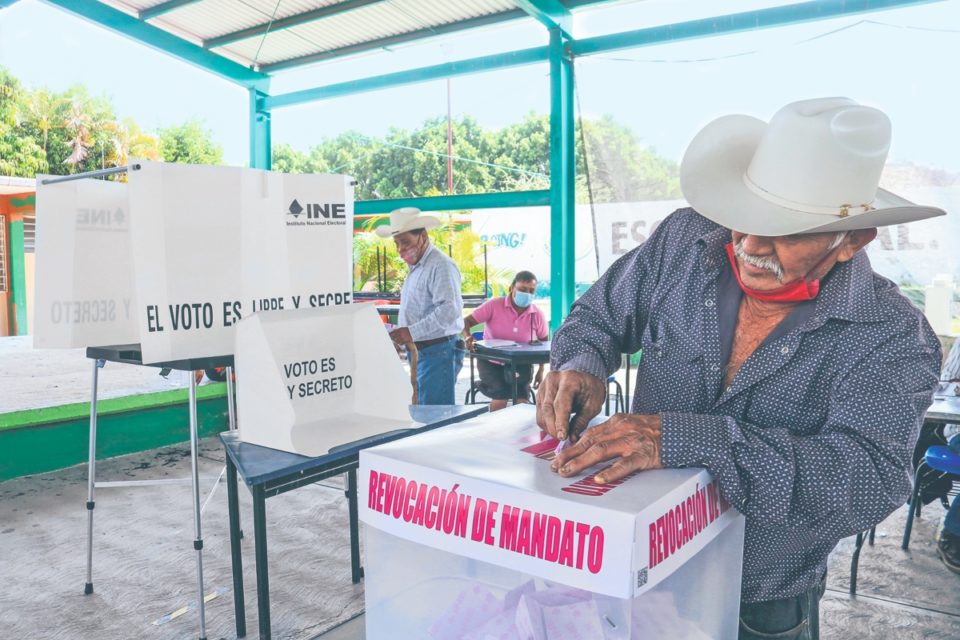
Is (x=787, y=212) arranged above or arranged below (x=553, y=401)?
above

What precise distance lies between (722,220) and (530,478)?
1.74 feet

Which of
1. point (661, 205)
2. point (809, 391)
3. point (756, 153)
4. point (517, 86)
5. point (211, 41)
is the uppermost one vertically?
point (517, 86)

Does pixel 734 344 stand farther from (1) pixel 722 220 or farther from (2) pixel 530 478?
(2) pixel 530 478

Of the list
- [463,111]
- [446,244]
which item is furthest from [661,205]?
[463,111]

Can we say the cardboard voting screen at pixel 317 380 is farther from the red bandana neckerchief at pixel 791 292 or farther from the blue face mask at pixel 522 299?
the blue face mask at pixel 522 299

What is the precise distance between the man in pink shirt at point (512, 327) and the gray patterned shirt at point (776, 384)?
4.04 meters

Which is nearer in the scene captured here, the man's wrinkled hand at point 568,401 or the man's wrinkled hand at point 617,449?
the man's wrinkled hand at point 617,449

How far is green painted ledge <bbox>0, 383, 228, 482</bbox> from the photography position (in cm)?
420

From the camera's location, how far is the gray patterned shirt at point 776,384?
0.89m

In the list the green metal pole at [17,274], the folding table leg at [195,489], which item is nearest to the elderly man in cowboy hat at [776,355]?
the folding table leg at [195,489]

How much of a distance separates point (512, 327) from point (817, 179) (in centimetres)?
461

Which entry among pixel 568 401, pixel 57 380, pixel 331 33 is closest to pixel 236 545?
pixel 568 401

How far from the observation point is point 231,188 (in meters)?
2.17

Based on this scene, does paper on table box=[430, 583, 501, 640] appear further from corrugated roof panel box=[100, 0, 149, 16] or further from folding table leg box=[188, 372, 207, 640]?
corrugated roof panel box=[100, 0, 149, 16]
